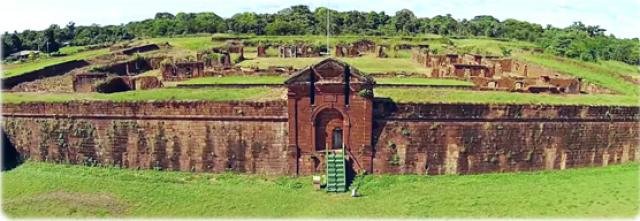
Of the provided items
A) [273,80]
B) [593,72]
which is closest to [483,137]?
[273,80]

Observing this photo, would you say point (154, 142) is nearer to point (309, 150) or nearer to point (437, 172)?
point (309, 150)

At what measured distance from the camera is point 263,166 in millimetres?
13586

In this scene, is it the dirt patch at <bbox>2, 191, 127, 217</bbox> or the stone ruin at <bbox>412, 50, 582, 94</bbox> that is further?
the stone ruin at <bbox>412, 50, 582, 94</bbox>

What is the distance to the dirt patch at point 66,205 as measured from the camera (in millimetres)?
11789

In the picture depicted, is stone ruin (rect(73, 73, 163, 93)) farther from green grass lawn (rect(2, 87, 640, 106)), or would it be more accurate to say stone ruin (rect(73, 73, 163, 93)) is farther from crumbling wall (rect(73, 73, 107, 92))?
green grass lawn (rect(2, 87, 640, 106))

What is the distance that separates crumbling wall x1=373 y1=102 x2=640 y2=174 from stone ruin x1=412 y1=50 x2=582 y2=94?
3.30 m

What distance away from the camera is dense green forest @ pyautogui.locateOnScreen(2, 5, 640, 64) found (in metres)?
43.5

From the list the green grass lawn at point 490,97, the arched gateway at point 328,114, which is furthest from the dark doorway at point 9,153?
the green grass lawn at point 490,97

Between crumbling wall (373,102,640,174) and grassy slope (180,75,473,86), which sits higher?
grassy slope (180,75,473,86)

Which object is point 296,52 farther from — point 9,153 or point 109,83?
point 9,153

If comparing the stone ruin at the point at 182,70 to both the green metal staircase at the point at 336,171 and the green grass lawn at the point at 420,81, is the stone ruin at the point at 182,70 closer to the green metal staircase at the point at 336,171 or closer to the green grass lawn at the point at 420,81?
the green grass lawn at the point at 420,81

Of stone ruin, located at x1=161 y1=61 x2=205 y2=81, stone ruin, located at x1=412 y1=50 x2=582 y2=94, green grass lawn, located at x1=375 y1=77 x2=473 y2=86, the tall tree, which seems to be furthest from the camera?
the tall tree

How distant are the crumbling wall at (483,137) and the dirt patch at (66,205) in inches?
207

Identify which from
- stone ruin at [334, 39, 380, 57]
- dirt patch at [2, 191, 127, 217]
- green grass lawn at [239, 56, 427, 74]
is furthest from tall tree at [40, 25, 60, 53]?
dirt patch at [2, 191, 127, 217]
